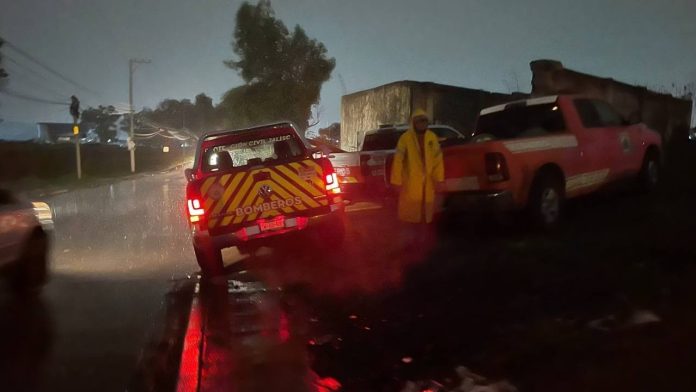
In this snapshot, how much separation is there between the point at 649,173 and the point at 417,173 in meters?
5.18

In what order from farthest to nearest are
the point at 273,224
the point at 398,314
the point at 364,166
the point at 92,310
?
1. the point at 364,166
2. the point at 273,224
3. the point at 92,310
4. the point at 398,314

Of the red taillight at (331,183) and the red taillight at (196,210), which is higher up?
the red taillight at (331,183)

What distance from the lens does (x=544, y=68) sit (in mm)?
16734

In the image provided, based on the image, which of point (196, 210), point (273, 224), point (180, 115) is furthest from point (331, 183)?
point (180, 115)

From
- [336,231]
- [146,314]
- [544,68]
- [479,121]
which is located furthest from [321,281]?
[544,68]

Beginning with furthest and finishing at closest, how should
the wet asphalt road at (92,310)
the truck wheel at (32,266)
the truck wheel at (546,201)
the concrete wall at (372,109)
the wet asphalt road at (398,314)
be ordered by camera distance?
the concrete wall at (372,109) < the truck wheel at (546,201) < the truck wheel at (32,266) < the wet asphalt road at (92,310) < the wet asphalt road at (398,314)

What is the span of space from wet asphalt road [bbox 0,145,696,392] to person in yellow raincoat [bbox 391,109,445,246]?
0.65 meters

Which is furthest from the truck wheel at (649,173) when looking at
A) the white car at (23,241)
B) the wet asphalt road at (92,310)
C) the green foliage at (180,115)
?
the green foliage at (180,115)

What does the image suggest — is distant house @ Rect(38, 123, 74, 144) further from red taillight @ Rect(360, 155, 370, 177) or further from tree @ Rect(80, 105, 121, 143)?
red taillight @ Rect(360, 155, 370, 177)

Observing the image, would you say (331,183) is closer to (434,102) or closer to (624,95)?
(434,102)

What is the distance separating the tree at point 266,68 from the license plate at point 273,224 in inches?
1489

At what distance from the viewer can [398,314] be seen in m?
5.43

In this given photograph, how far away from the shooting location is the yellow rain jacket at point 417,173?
734 centimetres

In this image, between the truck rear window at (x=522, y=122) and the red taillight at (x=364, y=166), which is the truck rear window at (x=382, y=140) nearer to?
the red taillight at (x=364, y=166)
